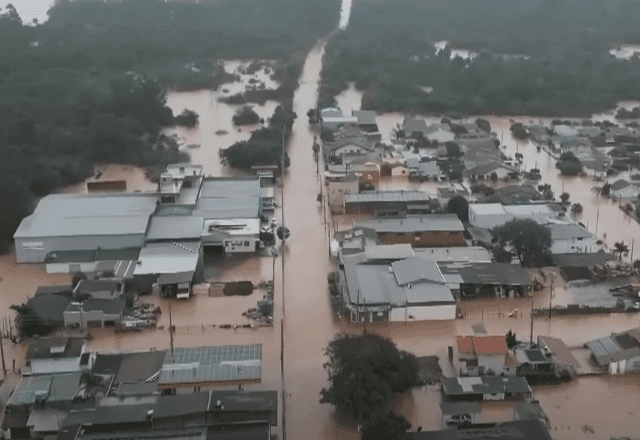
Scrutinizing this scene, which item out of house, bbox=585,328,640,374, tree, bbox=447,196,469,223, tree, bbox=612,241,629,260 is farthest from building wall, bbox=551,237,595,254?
house, bbox=585,328,640,374

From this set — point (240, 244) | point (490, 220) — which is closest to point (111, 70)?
point (240, 244)

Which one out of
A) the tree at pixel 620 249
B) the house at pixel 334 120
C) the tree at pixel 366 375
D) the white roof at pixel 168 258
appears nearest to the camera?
the tree at pixel 366 375

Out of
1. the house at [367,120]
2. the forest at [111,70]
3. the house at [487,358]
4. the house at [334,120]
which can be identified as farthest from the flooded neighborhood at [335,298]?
the house at [334,120]

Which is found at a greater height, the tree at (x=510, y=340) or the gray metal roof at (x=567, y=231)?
the gray metal roof at (x=567, y=231)

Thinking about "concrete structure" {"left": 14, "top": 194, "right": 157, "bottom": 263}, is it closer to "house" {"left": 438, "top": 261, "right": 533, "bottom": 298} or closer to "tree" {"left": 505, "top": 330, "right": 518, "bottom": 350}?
"house" {"left": 438, "top": 261, "right": 533, "bottom": 298}

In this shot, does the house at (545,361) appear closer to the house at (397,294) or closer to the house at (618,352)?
the house at (618,352)

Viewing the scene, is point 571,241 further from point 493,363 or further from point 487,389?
point 487,389
